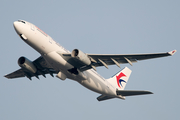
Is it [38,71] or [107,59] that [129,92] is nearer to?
[107,59]

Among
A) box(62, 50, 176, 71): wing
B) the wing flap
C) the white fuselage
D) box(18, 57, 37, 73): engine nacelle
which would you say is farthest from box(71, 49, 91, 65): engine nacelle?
the wing flap

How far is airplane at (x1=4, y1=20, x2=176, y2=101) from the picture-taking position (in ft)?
85.8

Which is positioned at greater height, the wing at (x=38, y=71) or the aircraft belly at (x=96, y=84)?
the wing at (x=38, y=71)

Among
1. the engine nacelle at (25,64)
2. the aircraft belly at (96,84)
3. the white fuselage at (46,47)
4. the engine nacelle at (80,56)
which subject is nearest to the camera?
the white fuselage at (46,47)

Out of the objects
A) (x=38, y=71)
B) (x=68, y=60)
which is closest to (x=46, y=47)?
(x=68, y=60)

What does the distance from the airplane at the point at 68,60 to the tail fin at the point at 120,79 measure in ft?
9.33

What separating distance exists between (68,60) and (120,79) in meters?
13.9

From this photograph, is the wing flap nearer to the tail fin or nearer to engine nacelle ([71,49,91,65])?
engine nacelle ([71,49,91,65])

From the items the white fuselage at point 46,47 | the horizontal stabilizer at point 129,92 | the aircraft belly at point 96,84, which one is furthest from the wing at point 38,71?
the horizontal stabilizer at point 129,92

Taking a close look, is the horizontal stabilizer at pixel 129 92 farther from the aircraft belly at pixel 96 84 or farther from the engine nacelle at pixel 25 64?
the engine nacelle at pixel 25 64

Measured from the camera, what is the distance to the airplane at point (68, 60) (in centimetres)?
2614

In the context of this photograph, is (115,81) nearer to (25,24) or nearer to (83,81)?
(83,81)

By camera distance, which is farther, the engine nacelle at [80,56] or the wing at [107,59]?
the wing at [107,59]

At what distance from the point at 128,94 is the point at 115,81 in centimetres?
431
